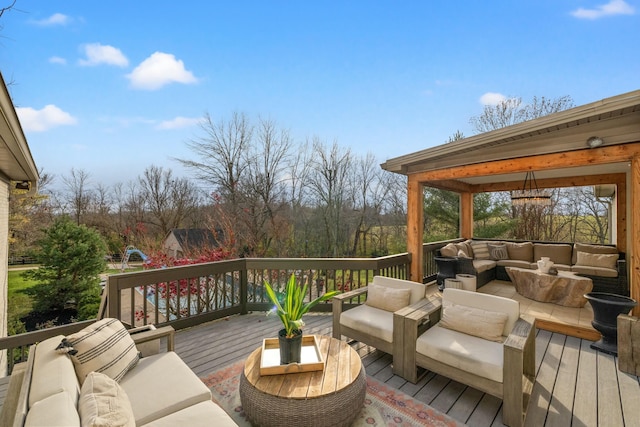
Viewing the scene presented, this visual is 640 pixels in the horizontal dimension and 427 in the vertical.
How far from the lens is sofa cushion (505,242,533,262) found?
7.22 metres

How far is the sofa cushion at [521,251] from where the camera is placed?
7.22m

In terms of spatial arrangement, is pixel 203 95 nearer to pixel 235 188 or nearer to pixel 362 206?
pixel 235 188

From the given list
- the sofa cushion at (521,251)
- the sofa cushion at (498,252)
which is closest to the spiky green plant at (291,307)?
the sofa cushion at (498,252)

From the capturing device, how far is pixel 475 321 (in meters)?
2.77

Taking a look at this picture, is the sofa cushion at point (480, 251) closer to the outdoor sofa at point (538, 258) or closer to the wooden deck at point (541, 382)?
the outdoor sofa at point (538, 258)

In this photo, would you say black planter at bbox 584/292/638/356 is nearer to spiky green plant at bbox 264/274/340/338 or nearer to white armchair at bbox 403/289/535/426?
white armchair at bbox 403/289/535/426

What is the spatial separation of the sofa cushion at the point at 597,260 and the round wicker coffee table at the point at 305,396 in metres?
6.57

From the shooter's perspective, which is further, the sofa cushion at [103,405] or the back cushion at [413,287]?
the back cushion at [413,287]

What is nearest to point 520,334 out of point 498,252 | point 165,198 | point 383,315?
point 383,315

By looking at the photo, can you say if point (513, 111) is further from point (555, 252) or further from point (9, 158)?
point (9, 158)

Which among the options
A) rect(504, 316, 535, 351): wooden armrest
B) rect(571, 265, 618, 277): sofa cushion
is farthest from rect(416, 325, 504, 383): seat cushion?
rect(571, 265, 618, 277): sofa cushion

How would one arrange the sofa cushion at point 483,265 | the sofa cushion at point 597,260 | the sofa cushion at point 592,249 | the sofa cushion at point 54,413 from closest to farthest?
the sofa cushion at point 54,413, the sofa cushion at point 597,260, the sofa cushion at point 592,249, the sofa cushion at point 483,265

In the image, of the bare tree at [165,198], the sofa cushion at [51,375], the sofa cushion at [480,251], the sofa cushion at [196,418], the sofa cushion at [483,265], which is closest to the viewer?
the sofa cushion at [51,375]

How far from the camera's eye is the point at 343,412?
2027 millimetres
